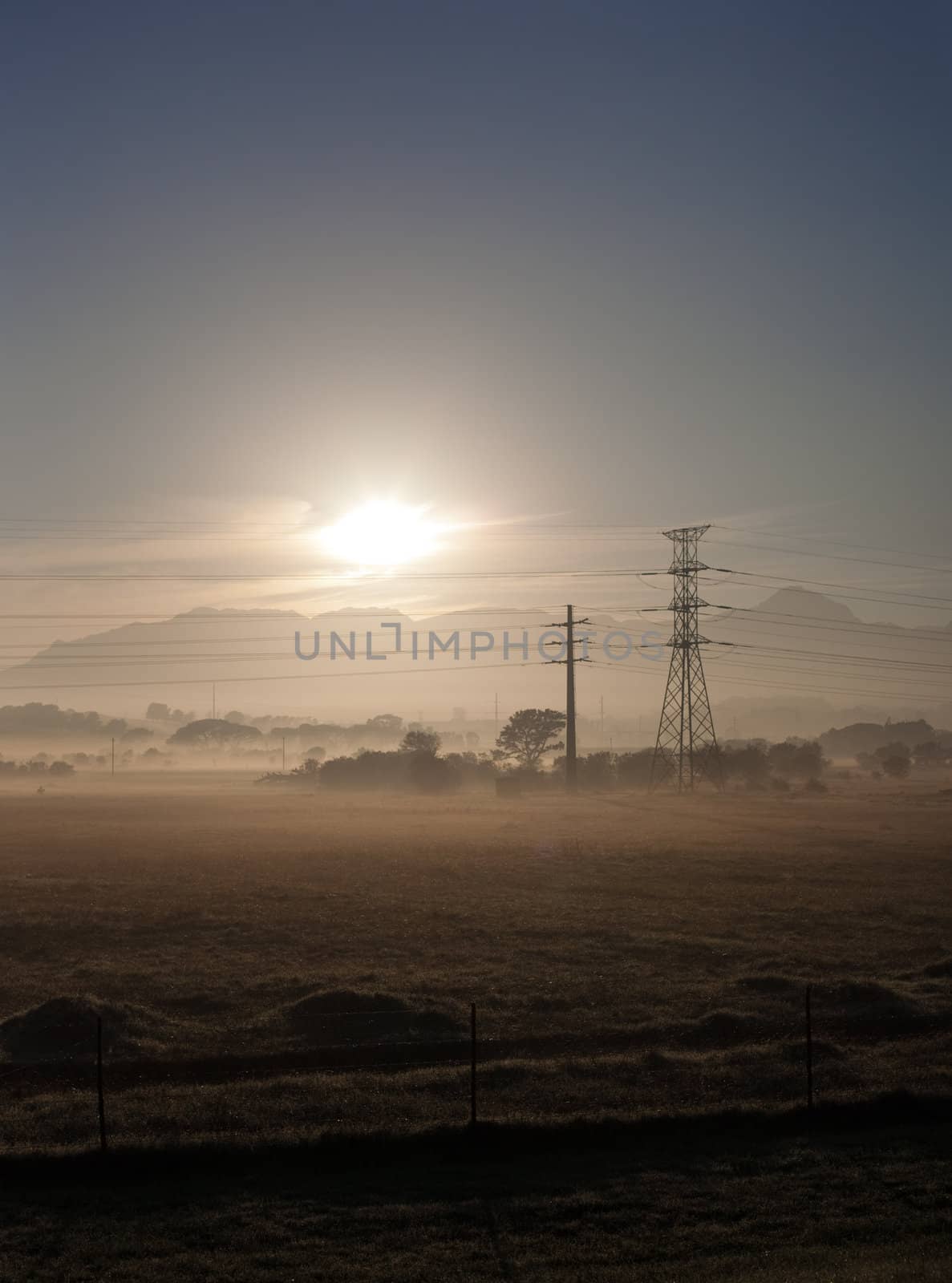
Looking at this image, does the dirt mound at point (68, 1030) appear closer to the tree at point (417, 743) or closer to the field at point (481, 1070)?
the field at point (481, 1070)

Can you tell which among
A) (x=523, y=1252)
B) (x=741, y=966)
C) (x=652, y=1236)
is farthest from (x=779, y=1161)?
(x=741, y=966)

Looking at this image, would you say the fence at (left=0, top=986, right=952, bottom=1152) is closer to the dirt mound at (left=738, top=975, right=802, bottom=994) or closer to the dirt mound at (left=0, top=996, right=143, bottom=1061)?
the dirt mound at (left=0, top=996, right=143, bottom=1061)

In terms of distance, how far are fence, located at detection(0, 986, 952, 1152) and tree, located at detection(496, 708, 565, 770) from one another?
458ft

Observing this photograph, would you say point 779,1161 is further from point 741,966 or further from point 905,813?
point 905,813

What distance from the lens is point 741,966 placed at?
29.1 meters

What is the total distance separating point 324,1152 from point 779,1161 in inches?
265

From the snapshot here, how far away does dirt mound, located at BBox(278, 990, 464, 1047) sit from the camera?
23.2 m

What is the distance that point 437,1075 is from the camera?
20.3 meters

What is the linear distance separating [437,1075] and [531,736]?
147 metres

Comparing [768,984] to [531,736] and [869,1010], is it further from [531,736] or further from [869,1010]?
[531,736]

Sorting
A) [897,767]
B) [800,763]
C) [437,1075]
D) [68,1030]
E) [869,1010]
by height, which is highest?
[800,763]

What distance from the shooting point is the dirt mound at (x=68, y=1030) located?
72.7ft

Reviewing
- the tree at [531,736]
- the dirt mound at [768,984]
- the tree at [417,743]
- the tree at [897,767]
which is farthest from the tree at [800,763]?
the dirt mound at [768,984]

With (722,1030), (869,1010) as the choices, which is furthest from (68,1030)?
(869,1010)
